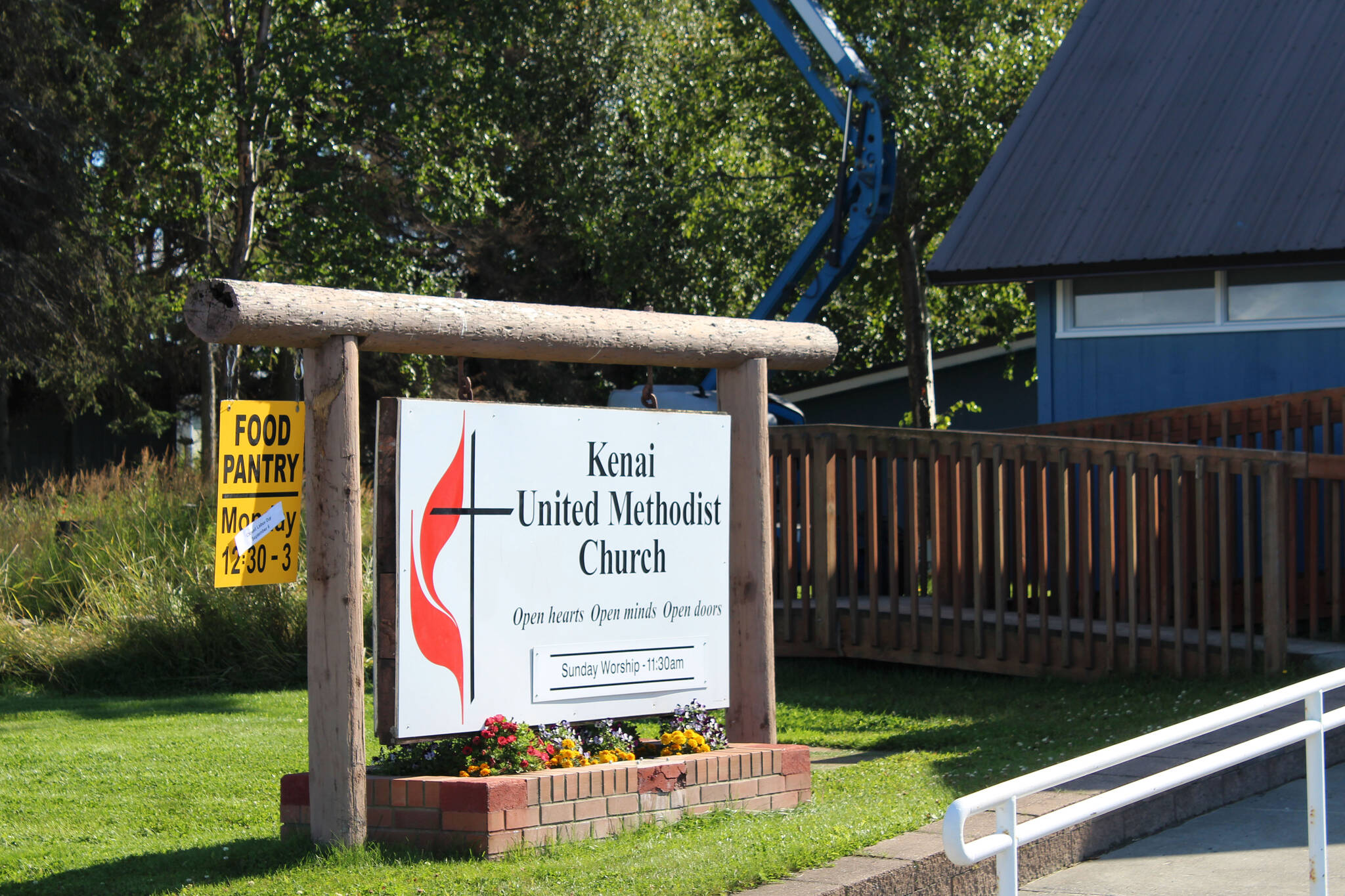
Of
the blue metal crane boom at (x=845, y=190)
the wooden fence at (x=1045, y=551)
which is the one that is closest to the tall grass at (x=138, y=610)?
the wooden fence at (x=1045, y=551)

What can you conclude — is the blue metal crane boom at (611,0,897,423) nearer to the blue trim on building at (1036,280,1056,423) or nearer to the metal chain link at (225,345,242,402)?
the blue trim on building at (1036,280,1056,423)

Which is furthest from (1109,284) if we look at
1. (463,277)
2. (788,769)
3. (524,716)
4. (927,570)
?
(463,277)

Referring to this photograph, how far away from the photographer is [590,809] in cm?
523

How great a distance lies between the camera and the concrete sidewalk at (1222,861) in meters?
4.98

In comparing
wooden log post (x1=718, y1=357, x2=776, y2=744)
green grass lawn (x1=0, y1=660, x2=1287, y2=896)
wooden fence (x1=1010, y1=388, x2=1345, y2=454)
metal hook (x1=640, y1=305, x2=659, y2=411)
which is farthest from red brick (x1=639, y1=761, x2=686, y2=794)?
wooden fence (x1=1010, y1=388, x2=1345, y2=454)

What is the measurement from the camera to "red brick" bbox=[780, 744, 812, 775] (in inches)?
235

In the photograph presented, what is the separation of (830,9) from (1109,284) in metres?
10.8

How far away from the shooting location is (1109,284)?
44.2 ft

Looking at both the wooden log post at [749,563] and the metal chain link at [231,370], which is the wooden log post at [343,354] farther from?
the metal chain link at [231,370]

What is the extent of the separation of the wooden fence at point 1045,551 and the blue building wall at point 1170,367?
5.45 feet

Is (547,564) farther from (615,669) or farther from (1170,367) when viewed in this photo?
(1170,367)

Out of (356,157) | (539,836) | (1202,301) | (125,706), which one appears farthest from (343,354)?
(356,157)

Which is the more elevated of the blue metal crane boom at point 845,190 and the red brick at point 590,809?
the blue metal crane boom at point 845,190

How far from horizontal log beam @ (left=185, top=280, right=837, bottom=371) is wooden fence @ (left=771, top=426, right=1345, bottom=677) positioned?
3.64 meters
